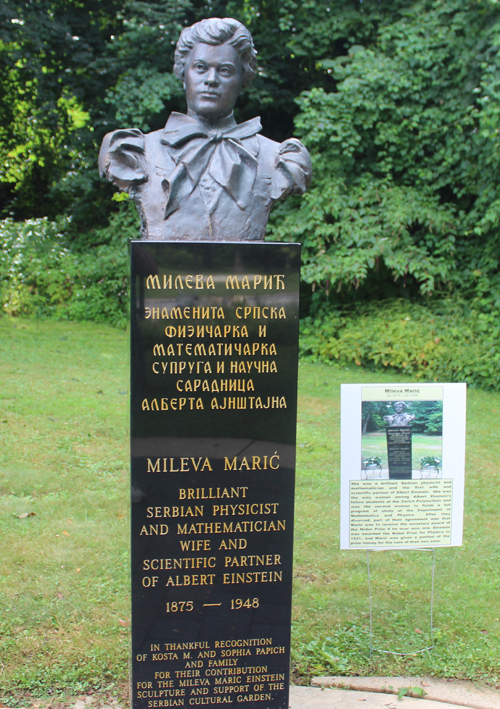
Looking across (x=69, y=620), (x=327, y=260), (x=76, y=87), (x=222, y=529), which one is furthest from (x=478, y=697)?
(x=76, y=87)

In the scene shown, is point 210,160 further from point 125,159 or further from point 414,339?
point 414,339

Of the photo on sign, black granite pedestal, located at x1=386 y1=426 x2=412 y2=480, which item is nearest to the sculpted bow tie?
the photo on sign

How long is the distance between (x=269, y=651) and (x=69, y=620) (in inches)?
46.8

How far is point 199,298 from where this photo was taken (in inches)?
99.0

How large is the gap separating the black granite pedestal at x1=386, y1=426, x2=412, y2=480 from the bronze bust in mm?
1104

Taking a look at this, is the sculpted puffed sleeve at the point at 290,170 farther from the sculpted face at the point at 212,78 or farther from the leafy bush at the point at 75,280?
the leafy bush at the point at 75,280

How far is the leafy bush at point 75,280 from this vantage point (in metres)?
10.3

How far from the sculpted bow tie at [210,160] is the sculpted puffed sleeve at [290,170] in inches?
4.5

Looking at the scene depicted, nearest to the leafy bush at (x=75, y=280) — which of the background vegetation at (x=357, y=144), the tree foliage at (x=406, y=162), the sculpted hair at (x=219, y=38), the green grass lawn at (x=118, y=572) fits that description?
the background vegetation at (x=357, y=144)

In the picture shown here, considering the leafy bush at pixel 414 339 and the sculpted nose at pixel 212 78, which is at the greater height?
the sculpted nose at pixel 212 78

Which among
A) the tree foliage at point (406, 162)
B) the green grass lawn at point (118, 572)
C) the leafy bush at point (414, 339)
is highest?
the tree foliage at point (406, 162)

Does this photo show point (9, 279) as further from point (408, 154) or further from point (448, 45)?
point (448, 45)

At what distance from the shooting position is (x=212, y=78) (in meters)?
2.79

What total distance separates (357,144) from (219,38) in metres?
6.11
